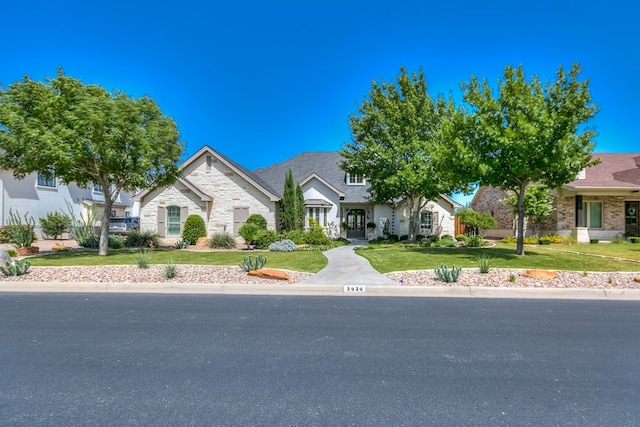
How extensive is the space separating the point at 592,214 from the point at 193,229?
2375 centimetres

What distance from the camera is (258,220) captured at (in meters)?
22.1

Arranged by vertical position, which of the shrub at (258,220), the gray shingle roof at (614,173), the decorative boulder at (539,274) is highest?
the gray shingle roof at (614,173)

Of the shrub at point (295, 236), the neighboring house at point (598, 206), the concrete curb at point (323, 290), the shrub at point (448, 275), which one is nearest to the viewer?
the concrete curb at point (323, 290)

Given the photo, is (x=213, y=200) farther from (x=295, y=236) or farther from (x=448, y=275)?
(x=448, y=275)

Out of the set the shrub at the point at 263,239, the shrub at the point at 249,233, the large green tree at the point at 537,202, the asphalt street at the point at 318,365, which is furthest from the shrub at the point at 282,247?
the large green tree at the point at 537,202

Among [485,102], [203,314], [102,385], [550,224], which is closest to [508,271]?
[485,102]

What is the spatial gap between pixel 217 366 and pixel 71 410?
145cm

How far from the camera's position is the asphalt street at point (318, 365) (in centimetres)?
339

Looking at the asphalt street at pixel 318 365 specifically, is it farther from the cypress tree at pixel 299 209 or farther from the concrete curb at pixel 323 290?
the cypress tree at pixel 299 209

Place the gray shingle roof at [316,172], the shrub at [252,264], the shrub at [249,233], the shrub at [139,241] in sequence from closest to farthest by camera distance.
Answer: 1. the shrub at [252,264]
2. the shrub at [249,233]
3. the shrub at [139,241]
4. the gray shingle roof at [316,172]

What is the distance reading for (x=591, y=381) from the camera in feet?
13.4

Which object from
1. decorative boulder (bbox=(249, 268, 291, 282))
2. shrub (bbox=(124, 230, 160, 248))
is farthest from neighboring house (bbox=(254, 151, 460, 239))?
decorative boulder (bbox=(249, 268, 291, 282))

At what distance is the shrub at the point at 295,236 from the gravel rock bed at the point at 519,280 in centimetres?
977

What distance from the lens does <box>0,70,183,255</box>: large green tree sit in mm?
12906
